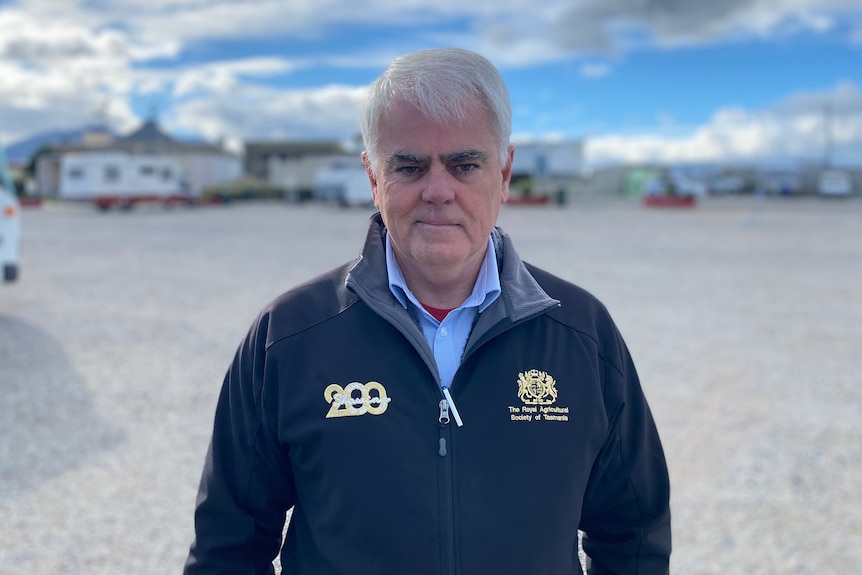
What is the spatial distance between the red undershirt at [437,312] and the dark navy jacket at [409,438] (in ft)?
0.38

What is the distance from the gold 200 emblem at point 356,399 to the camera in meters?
1.87

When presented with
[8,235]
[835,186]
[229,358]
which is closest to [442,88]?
[229,358]

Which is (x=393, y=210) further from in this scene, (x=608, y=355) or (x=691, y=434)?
(x=691, y=434)

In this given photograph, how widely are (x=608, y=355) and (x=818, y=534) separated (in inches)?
128

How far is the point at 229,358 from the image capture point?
8211 mm

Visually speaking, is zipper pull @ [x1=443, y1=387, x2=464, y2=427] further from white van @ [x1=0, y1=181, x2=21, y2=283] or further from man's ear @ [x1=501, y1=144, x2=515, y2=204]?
white van @ [x1=0, y1=181, x2=21, y2=283]

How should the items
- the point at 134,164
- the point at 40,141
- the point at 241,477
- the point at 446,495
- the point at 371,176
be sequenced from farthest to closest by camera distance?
the point at 40,141, the point at 134,164, the point at 371,176, the point at 241,477, the point at 446,495

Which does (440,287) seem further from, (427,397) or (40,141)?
(40,141)

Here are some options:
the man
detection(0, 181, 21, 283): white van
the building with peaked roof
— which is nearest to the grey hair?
the man

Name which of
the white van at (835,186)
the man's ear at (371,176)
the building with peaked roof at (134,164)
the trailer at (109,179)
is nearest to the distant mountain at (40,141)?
the building with peaked roof at (134,164)

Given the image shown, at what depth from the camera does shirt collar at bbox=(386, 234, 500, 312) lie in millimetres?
2027

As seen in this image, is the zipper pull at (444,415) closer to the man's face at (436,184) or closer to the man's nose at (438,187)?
the man's face at (436,184)

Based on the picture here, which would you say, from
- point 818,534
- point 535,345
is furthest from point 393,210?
point 818,534

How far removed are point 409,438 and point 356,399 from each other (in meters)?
0.15
